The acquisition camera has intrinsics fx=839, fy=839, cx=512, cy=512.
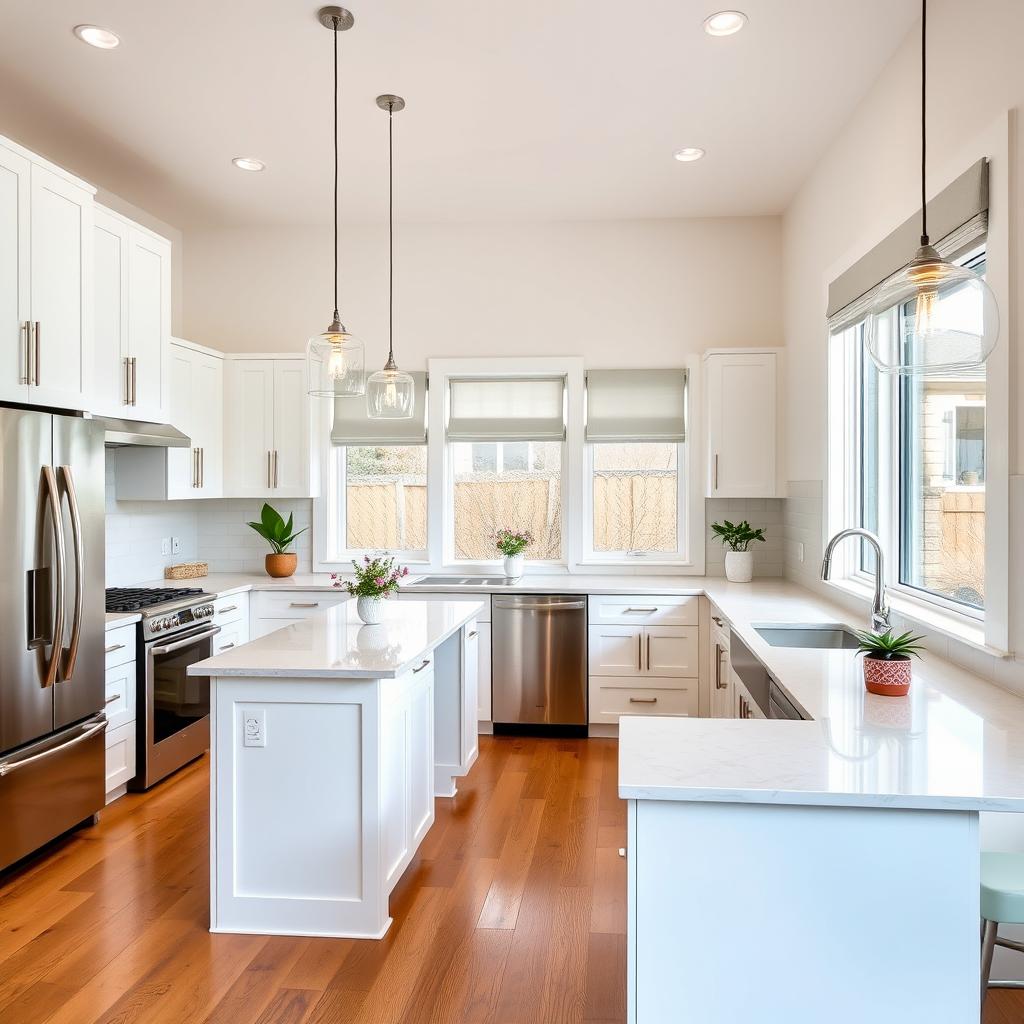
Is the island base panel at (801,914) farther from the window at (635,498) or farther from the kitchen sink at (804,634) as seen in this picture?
the window at (635,498)

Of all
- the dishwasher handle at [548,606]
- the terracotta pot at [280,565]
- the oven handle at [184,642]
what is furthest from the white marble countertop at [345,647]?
the terracotta pot at [280,565]

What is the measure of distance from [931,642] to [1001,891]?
1.33 m

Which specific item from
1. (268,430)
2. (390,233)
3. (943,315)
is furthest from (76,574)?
(943,315)

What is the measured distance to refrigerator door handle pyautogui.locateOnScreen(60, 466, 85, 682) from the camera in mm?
3283

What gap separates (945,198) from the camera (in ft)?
8.92

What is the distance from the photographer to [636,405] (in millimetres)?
5379

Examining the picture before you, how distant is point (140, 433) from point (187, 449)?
97 cm

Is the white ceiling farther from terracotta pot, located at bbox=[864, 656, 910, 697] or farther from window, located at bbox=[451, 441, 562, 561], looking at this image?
terracotta pot, located at bbox=[864, 656, 910, 697]

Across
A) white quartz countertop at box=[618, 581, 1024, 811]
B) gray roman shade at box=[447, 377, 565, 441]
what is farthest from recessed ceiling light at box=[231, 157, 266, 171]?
white quartz countertop at box=[618, 581, 1024, 811]

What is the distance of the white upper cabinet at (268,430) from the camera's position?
17.5 ft

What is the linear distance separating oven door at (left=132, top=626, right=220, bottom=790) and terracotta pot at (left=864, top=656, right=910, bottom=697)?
284 cm

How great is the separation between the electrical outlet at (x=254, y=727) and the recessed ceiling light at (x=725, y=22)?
2.87 metres

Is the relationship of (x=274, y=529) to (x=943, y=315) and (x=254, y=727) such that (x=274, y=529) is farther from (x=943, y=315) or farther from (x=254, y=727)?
(x=943, y=315)

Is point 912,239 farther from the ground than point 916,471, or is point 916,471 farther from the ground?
point 912,239
